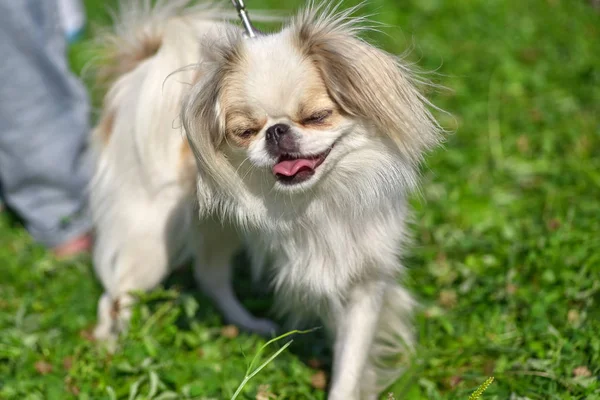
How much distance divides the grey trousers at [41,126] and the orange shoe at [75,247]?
0.03 meters

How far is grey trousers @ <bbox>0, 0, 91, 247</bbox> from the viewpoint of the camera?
128 inches

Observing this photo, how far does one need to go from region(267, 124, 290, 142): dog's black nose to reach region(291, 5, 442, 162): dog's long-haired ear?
175 mm

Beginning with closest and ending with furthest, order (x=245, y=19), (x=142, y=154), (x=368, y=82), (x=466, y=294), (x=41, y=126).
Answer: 1. (x=368, y=82)
2. (x=245, y=19)
3. (x=142, y=154)
4. (x=466, y=294)
5. (x=41, y=126)

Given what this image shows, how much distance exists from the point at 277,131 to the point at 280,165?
0.11 metres

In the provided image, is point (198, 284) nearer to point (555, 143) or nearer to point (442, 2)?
point (555, 143)

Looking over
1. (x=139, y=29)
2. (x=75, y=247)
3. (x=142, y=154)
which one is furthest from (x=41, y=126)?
(x=142, y=154)

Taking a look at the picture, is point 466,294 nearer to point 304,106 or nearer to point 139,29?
point 304,106

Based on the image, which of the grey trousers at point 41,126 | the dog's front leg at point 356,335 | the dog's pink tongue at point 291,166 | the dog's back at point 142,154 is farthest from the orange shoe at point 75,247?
the dog's pink tongue at point 291,166

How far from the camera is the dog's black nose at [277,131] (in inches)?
79.8

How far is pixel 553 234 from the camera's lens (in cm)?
Answer: 304

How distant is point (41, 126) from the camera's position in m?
3.46

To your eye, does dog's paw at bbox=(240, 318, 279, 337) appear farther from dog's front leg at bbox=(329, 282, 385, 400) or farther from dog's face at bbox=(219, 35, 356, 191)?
dog's face at bbox=(219, 35, 356, 191)

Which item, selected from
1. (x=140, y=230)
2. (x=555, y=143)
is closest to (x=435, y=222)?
(x=555, y=143)

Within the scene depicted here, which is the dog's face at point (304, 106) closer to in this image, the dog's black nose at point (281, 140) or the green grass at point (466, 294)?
the dog's black nose at point (281, 140)
